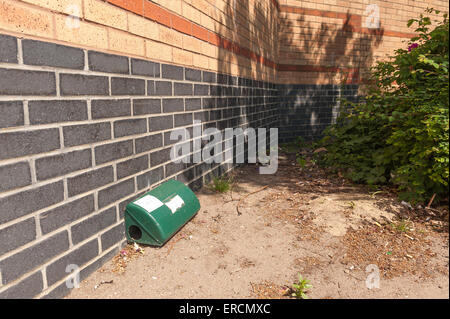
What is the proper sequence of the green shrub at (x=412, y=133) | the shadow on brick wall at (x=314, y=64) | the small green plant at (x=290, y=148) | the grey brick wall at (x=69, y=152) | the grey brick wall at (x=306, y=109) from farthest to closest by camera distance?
the grey brick wall at (x=306, y=109)
the shadow on brick wall at (x=314, y=64)
the small green plant at (x=290, y=148)
the green shrub at (x=412, y=133)
the grey brick wall at (x=69, y=152)

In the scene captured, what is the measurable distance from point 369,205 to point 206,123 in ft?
8.39

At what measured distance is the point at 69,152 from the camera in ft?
7.32

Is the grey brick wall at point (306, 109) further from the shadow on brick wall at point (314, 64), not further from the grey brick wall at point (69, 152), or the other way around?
the grey brick wall at point (69, 152)

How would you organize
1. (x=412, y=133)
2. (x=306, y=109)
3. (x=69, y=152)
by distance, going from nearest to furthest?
(x=69, y=152) → (x=412, y=133) → (x=306, y=109)

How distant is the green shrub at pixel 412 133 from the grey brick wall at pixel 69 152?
9.82 ft

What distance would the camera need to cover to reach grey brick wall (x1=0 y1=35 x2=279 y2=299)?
184 centimetres

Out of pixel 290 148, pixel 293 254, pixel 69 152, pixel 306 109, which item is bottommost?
pixel 293 254

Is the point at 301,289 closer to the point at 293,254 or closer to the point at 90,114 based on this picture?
the point at 293,254

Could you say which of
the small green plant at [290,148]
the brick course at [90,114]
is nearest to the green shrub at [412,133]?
the brick course at [90,114]

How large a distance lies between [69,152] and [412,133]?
12.5ft

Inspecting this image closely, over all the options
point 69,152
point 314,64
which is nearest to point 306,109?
point 314,64

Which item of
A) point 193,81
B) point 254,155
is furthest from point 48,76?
point 254,155

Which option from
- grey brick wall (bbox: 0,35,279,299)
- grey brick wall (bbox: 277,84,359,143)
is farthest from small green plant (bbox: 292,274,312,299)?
grey brick wall (bbox: 277,84,359,143)

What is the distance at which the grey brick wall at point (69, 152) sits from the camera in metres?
1.84
